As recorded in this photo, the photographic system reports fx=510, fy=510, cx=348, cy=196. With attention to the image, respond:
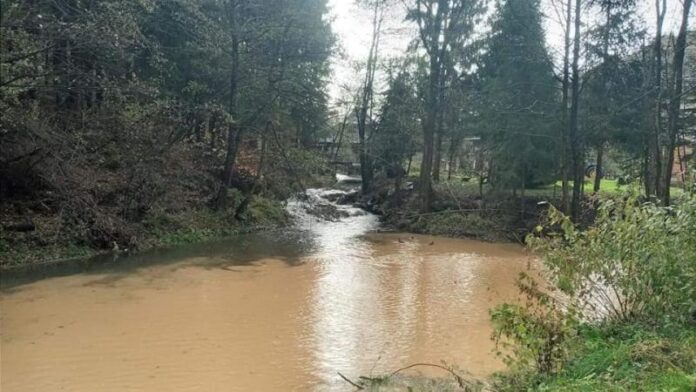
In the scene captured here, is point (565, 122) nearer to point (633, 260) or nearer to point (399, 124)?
point (399, 124)

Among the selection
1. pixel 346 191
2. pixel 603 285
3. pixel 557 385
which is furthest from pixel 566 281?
pixel 346 191

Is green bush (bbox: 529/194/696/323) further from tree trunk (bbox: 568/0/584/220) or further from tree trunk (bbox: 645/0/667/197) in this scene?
tree trunk (bbox: 568/0/584/220)

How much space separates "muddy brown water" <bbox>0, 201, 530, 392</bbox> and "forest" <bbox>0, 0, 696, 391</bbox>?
122 centimetres

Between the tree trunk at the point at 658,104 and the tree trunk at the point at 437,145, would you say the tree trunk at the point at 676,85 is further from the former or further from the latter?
the tree trunk at the point at 437,145

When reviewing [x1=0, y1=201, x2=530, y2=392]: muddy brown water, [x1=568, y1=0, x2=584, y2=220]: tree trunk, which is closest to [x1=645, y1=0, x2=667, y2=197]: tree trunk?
[x1=568, y1=0, x2=584, y2=220]: tree trunk

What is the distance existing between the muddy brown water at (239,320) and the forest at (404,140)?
1218 millimetres

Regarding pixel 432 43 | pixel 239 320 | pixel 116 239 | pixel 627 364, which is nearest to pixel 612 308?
pixel 627 364

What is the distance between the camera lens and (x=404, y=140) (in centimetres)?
2680

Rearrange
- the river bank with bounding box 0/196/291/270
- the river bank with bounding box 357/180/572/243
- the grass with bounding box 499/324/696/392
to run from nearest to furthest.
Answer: the grass with bounding box 499/324/696/392
the river bank with bounding box 0/196/291/270
the river bank with bounding box 357/180/572/243

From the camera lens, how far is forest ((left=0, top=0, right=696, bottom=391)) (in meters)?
5.52

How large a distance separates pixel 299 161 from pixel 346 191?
13.4 metres

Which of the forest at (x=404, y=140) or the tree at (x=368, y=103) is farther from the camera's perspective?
the tree at (x=368, y=103)

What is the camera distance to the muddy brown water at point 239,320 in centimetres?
640

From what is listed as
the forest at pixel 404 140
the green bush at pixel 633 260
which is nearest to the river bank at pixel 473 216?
the forest at pixel 404 140
